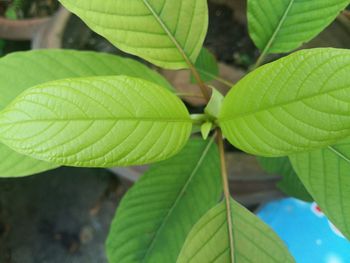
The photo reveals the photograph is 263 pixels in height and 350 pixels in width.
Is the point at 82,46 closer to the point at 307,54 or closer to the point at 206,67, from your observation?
the point at 206,67

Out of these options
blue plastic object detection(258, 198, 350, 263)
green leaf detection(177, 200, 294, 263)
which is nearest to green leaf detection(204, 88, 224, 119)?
green leaf detection(177, 200, 294, 263)

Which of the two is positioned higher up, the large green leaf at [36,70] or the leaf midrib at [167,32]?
the leaf midrib at [167,32]

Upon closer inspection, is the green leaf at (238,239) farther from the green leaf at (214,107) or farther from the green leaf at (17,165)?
the green leaf at (17,165)

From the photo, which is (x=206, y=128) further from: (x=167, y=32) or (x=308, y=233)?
(x=308, y=233)

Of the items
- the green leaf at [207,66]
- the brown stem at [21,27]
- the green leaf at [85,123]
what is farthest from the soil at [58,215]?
the green leaf at [85,123]

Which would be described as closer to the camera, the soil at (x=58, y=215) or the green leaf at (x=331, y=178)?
the green leaf at (x=331, y=178)

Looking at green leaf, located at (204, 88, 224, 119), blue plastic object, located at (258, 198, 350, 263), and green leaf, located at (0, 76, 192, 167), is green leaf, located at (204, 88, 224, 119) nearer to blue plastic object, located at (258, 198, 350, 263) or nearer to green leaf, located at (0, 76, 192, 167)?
green leaf, located at (0, 76, 192, 167)
